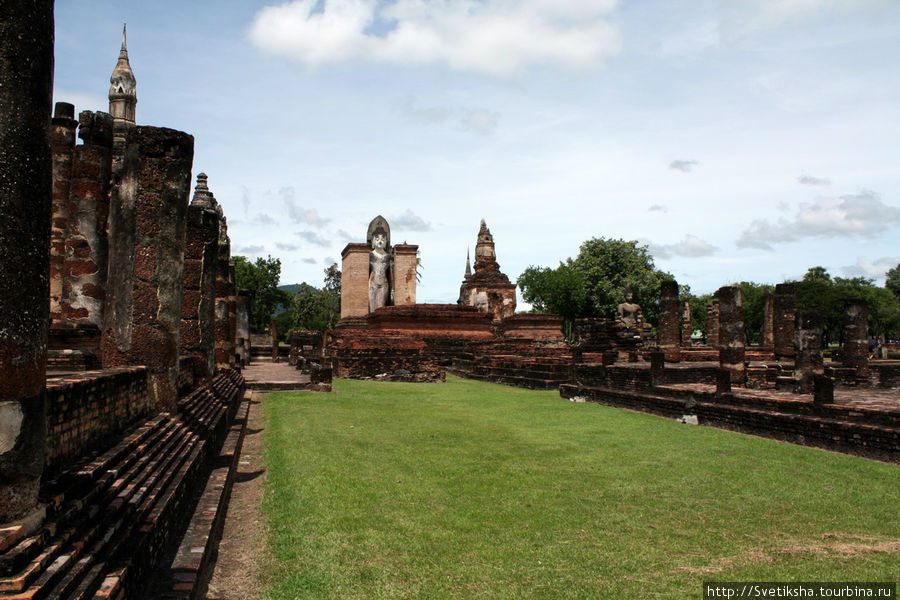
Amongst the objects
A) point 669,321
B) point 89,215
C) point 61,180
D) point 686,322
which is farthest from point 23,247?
point 686,322

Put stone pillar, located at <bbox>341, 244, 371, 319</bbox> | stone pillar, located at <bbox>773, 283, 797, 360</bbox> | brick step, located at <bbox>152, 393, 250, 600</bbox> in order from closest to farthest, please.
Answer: brick step, located at <bbox>152, 393, 250, 600</bbox> < stone pillar, located at <bbox>773, 283, 797, 360</bbox> < stone pillar, located at <bbox>341, 244, 371, 319</bbox>

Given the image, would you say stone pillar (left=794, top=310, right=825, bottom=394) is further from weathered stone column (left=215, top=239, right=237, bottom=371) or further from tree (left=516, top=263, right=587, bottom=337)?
tree (left=516, top=263, right=587, bottom=337)

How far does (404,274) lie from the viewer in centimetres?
2789

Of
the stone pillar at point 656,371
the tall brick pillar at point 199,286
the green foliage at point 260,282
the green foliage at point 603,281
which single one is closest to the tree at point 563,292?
the green foliage at point 603,281

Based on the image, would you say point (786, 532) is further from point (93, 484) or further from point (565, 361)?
point (565, 361)

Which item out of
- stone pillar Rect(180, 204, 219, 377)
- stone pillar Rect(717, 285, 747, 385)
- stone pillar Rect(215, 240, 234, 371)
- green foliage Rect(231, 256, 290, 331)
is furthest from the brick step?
green foliage Rect(231, 256, 290, 331)

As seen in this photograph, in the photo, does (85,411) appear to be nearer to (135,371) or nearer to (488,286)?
(135,371)

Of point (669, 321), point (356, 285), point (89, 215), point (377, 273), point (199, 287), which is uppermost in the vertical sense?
point (377, 273)

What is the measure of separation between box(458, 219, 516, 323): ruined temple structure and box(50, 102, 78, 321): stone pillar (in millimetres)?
21949

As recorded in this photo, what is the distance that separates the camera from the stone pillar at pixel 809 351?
38.8ft

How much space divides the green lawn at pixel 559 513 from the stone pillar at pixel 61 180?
3451 millimetres

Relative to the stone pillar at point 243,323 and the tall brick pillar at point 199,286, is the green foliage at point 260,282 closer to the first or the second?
the stone pillar at point 243,323

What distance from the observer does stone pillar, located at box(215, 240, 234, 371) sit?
45.1 feet

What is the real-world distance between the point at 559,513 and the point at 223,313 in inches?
423
